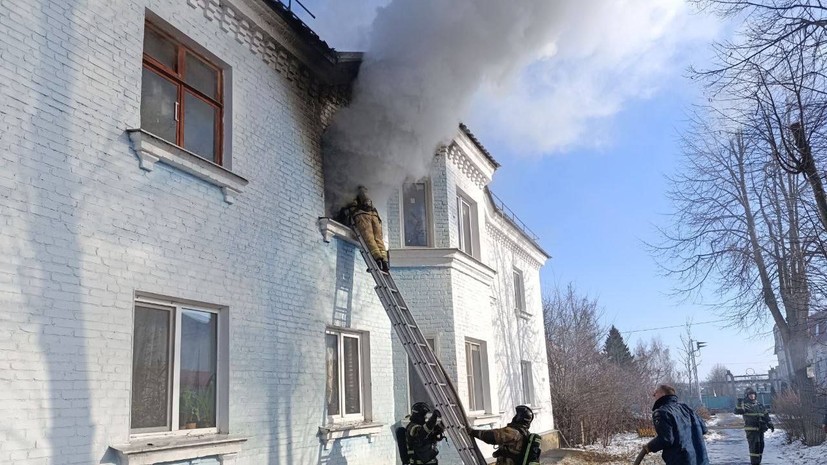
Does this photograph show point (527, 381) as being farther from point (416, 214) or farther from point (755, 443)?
point (416, 214)

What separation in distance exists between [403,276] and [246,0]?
478cm

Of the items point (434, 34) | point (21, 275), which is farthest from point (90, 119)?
point (434, 34)

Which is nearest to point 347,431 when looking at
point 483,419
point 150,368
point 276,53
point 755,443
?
point 150,368

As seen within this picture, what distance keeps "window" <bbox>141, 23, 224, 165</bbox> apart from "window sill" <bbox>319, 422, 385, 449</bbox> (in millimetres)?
3527

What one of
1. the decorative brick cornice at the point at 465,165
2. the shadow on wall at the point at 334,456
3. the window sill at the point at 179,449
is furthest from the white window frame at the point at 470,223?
the window sill at the point at 179,449

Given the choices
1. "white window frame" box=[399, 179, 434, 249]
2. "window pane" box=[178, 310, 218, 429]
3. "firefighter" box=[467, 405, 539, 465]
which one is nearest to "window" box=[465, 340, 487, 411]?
"white window frame" box=[399, 179, 434, 249]

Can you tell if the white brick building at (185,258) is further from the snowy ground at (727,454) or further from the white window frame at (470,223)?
the snowy ground at (727,454)

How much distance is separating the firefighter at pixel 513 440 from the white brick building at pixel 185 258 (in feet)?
7.10

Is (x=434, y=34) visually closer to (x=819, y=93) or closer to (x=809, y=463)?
(x=819, y=93)

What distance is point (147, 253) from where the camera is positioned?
579 centimetres

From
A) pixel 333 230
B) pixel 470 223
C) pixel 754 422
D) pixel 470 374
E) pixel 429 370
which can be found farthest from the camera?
pixel 754 422

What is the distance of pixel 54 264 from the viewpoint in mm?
4930

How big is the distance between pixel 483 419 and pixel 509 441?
439 cm

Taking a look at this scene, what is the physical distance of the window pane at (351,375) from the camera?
8.92 m
